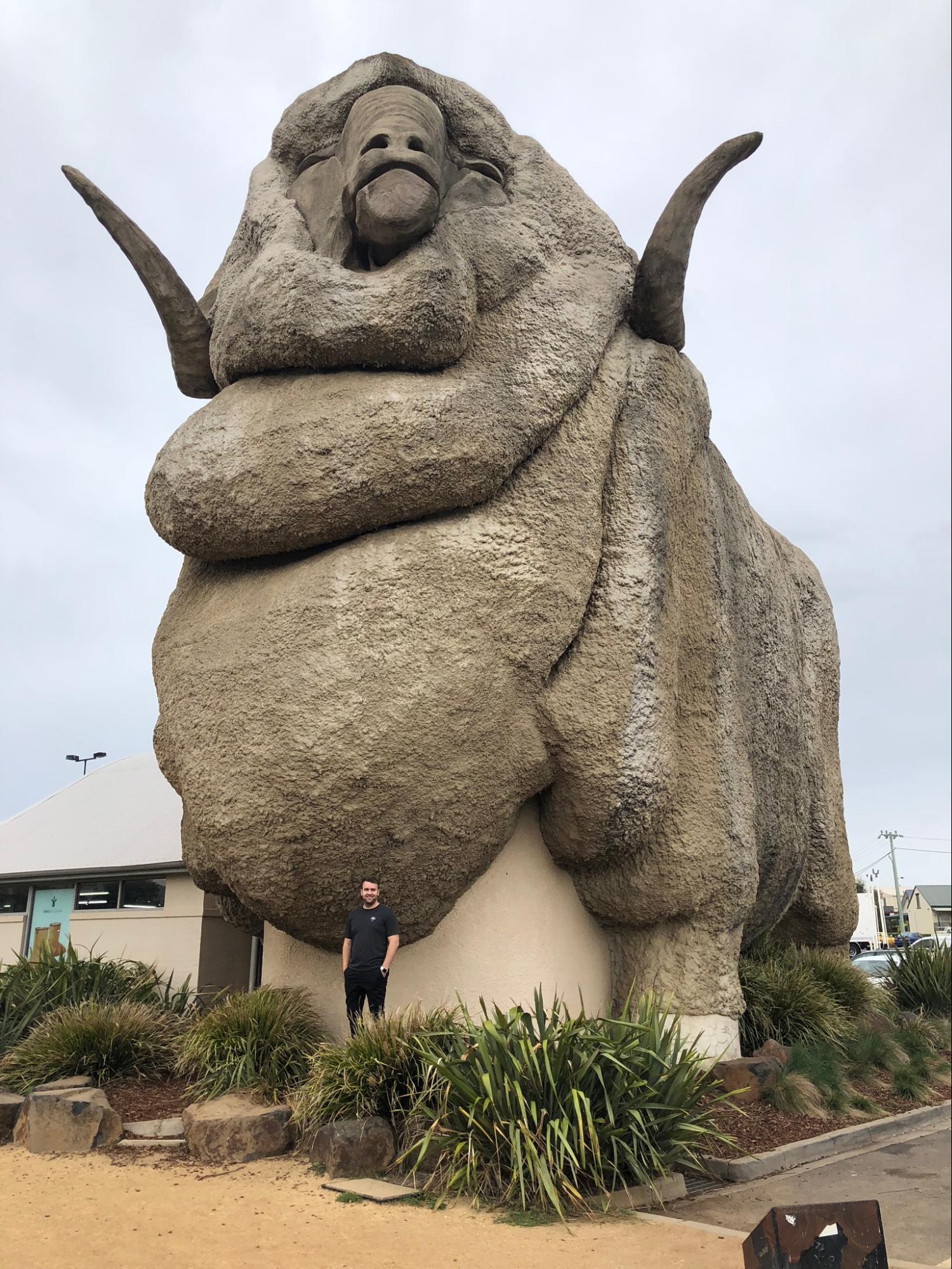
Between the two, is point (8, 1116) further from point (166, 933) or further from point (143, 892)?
point (143, 892)

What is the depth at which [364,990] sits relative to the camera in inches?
268

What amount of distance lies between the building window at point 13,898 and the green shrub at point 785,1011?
1177cm

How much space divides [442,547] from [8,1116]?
4.58 m

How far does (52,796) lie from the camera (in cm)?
→ 1917

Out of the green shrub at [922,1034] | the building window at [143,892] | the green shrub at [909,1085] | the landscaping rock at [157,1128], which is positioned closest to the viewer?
the landscaping rock at [157,1128]

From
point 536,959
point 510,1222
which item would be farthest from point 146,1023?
point 510,1222

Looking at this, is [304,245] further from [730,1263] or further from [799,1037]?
[799,1037]

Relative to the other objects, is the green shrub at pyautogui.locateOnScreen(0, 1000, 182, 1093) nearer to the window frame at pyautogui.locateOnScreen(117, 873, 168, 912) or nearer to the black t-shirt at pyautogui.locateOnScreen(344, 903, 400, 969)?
the black t-shirt at pyautogui.locateOnScreen(344, 903, 400, 969)

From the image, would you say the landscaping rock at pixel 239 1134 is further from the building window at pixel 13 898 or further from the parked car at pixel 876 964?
the building window at pixel 13 898

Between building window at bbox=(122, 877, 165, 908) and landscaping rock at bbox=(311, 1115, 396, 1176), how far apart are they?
879 cm

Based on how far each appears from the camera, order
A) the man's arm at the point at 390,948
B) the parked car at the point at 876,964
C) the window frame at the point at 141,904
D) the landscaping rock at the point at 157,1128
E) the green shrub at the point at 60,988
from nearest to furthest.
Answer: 1. the landscaping rock at the point at 157,1128
2. the man's arm at the point at 390,948
3. the green shrub at the point at 60,988
4. the parked car at the point at 876,964
5. the window frame at the point at 141,904

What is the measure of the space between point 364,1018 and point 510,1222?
5.78 feet

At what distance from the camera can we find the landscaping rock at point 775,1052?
8.27 m

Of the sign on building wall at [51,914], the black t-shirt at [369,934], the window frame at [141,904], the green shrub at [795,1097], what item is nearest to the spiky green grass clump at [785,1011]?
the green shrub at [795,1097]
